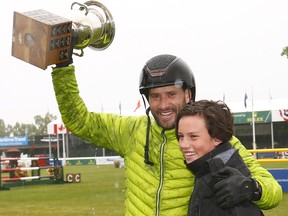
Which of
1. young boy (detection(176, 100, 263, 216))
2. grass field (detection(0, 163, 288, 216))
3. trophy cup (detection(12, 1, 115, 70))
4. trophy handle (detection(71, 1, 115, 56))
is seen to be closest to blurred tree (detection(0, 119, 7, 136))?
grass field (detection(0, 163, 288, 216))

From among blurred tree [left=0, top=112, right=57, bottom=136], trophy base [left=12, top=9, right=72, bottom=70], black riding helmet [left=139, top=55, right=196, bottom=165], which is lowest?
blurred tree [left=0, top=112, right=57, bottom=136]

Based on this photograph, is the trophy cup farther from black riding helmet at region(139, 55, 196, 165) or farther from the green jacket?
Answer: black riding helmet at region(139, 55, 196, 165)

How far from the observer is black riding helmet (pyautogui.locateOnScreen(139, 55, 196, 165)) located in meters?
3.32

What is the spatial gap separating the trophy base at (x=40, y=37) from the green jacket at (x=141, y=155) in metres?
0.23

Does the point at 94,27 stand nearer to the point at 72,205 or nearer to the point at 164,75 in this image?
the point at 164,75

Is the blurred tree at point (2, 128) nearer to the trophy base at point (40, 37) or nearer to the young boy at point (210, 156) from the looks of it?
the trophy base at point (40, 37)

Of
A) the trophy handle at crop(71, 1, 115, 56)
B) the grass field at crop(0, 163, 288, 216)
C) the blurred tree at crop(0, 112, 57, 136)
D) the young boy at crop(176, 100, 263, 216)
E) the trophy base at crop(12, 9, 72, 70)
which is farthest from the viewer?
the blurred tree at crop(0, 112, 57, 136)

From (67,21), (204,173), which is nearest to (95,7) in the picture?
(67,21)

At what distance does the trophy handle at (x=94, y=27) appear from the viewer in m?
3.45

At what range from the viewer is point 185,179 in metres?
3.24

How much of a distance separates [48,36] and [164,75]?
2.09 ft

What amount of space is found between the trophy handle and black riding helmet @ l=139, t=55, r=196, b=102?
37 centimetres

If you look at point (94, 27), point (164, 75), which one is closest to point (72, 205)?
point (94, 27)

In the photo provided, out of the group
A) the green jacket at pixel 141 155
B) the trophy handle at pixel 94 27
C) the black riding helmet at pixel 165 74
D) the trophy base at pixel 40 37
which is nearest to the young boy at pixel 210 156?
the green jacket at pixel 141 155
